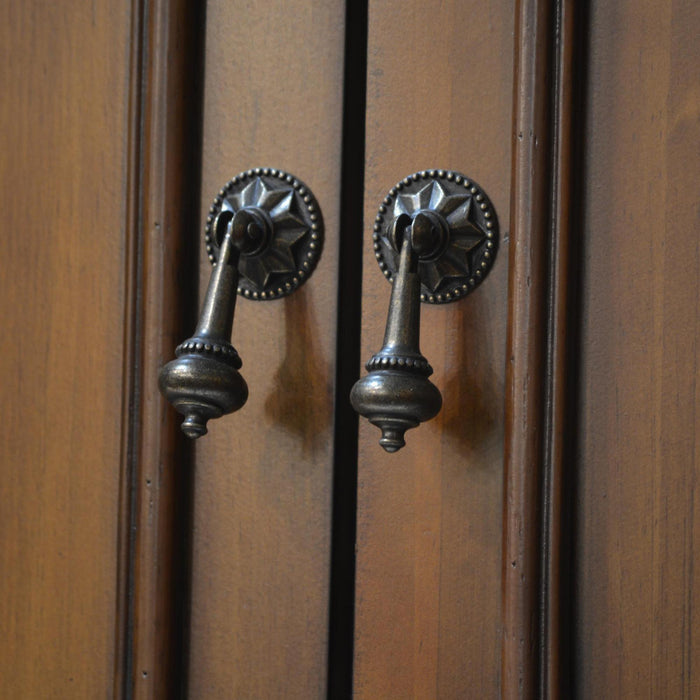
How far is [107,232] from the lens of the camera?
0.45 metres

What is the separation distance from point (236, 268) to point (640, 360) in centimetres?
19

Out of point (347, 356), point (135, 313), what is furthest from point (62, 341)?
point (347, 356)

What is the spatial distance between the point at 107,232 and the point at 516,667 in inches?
11.8

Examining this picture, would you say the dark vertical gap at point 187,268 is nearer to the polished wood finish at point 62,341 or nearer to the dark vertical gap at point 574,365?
the polished wood finish at point 62,341

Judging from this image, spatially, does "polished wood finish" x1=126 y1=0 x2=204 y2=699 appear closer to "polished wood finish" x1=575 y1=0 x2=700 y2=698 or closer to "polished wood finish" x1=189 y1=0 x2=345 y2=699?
"polished wood finish" x1=189 y1=0 x2=345 y2=699

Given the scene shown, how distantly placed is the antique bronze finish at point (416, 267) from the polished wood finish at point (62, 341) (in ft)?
0.51

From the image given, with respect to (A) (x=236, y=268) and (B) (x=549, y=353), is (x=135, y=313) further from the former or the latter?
(B) (x=549, y=353)

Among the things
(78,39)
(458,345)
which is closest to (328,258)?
(458,345)

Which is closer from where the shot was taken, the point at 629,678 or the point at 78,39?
the point at 629,678

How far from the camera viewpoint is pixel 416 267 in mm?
371

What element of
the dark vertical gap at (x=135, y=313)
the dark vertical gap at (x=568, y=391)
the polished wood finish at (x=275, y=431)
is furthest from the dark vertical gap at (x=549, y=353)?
the dark vertical gap at (x=135, y=313)

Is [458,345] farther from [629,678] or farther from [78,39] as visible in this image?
[78,39]

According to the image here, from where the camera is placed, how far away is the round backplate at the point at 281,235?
0.41 meters

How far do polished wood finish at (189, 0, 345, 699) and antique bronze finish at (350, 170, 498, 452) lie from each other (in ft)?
0.14
